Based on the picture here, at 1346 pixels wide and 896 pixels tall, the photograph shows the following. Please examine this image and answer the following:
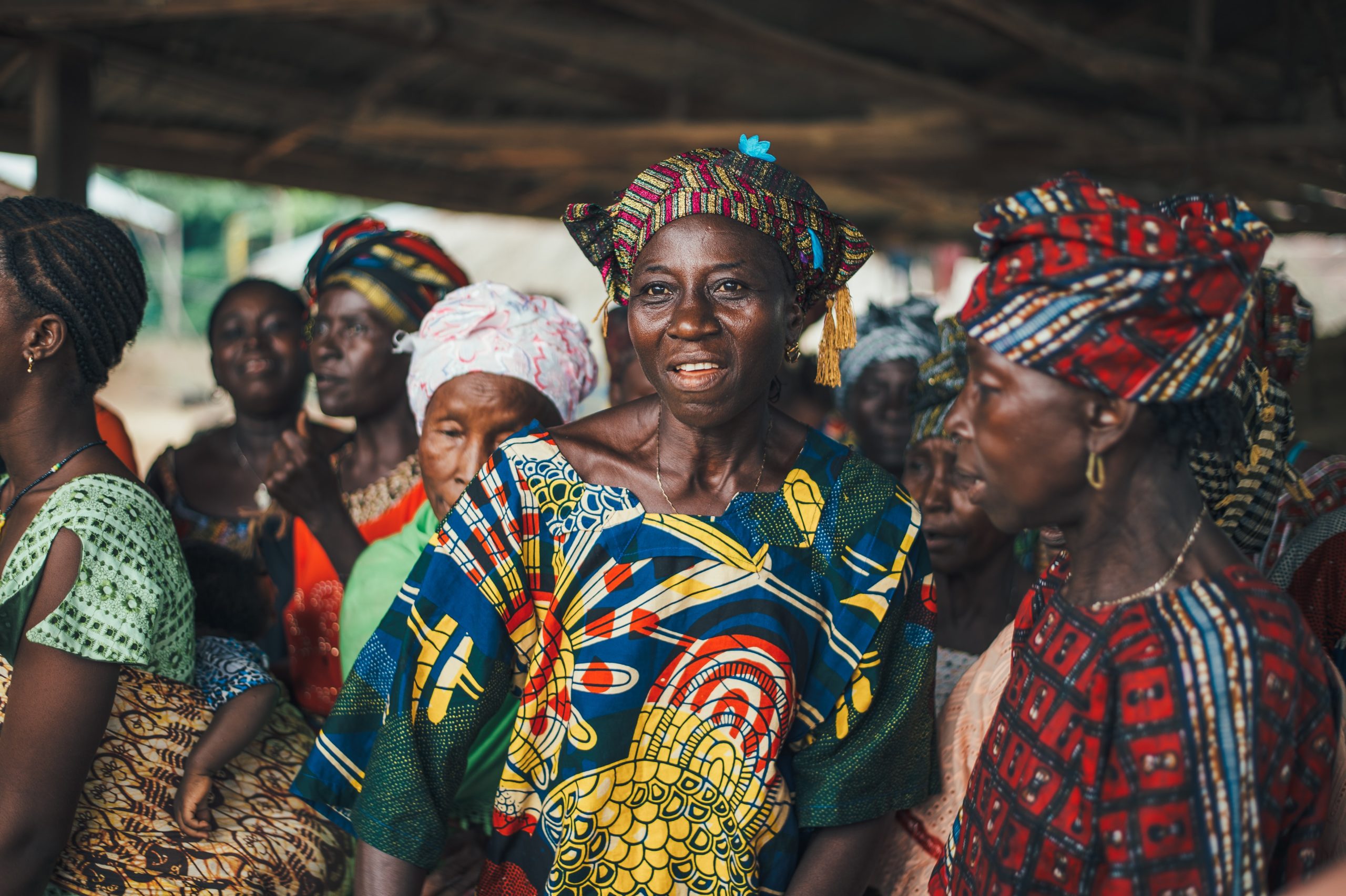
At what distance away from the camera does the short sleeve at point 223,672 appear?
2318mm

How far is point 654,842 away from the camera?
75.2 inches

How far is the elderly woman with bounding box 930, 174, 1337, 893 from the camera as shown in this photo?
1.40 metres

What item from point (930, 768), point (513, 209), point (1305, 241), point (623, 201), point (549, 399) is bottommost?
point (930, 768)

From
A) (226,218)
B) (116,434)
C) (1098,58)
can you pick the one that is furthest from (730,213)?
(226,218)

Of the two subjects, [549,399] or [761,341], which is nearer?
[761,341]

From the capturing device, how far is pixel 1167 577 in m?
1.52

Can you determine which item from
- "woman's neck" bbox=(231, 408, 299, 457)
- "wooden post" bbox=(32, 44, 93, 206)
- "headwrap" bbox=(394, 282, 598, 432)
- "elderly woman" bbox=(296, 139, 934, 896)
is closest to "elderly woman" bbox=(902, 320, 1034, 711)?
"elderly woman" bbox=(296, 139, 934, 896)

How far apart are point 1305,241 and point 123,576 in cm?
2445

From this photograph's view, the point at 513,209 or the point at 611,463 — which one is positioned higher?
the point at 513,209

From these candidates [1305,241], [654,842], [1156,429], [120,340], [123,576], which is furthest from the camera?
[1305,241]

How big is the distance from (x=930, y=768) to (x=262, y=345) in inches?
116

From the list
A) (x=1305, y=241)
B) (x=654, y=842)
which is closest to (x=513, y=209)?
(x=654, y=842)

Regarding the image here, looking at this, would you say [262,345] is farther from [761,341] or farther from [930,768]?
[930,768]

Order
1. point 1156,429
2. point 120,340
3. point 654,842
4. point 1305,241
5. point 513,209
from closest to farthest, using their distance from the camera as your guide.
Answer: point 1156,429 < point 654,842 < point 120,340 < point 513,209 < point 1305,241
